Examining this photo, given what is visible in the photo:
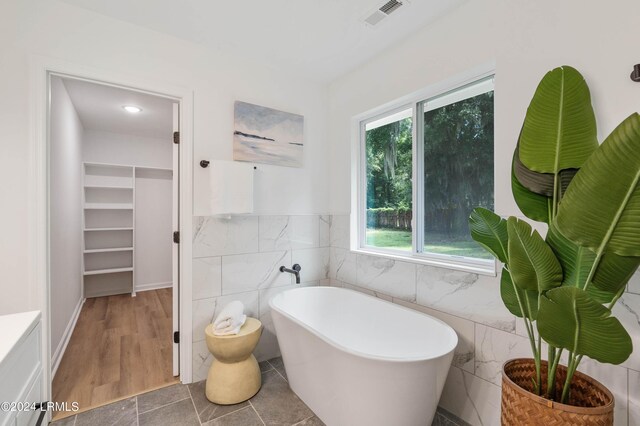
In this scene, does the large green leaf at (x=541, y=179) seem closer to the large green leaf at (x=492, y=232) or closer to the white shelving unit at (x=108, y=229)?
the large green leaf at (x=492, y=232)

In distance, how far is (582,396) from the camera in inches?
43.8

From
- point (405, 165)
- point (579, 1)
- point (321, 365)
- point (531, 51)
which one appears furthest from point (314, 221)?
point (579, 1)

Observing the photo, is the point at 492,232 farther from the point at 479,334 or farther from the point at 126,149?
the point at 126,149

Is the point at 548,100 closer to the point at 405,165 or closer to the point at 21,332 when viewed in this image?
the point at 405,165

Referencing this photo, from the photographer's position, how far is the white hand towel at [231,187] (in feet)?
6.98

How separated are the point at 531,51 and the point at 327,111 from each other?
172 cm

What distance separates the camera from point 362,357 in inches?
53.8

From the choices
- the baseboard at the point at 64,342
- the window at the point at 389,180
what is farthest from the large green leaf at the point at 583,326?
the baseboard at the point at 64,342

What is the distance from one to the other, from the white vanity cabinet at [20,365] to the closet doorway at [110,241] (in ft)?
2.29

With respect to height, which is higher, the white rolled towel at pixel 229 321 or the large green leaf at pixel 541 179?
the large green leaf at pixel 541 179

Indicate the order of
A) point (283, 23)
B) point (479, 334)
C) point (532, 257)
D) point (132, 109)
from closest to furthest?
1. point (532, 257)
2. point (479, 334)
3. point (283, 23)
4. point (132, 109)

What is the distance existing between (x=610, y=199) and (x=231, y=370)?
210 centimetres

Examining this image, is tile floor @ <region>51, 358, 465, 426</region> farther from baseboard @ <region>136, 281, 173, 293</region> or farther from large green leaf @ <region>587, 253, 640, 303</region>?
baseboard @ <region>136, 281, 173, 293</region>

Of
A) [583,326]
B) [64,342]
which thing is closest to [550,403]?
[583,326]
